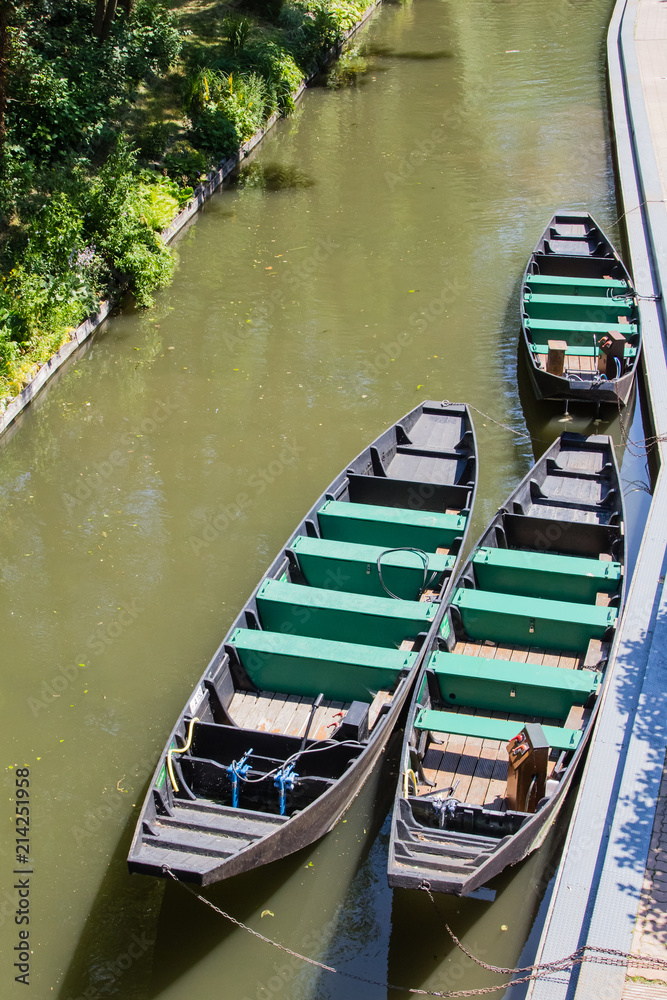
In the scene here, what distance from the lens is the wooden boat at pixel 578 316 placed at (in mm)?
15031

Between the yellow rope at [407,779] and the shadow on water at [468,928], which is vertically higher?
the yellow rope at [407,779]

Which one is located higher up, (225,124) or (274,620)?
(225,124)

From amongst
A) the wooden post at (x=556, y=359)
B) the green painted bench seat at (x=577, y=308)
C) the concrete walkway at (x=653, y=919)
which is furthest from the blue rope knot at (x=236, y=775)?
the green painted bench seat at (x=577, y=308)

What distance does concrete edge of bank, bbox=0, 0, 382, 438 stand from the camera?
16109 mm

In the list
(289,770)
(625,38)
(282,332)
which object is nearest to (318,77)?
(625,38)

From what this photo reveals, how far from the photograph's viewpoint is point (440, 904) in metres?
8.66

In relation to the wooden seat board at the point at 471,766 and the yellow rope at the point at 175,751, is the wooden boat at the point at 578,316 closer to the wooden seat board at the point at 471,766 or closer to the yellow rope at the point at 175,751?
the wooden seat board at the point at 471,766

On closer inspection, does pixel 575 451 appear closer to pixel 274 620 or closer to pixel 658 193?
pixel 274 620

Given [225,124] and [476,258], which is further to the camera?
[225,124]

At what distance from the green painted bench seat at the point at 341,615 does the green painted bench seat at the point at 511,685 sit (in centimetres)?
67

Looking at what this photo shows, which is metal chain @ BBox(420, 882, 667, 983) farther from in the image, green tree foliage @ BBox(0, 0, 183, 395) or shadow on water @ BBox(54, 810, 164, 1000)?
green tree foliage @ BBox(0, 0, 183, 395)

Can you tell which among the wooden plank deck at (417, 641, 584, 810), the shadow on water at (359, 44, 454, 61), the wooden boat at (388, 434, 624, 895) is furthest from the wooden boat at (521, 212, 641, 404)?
the shadow on water at (359, 44, 454, 61)

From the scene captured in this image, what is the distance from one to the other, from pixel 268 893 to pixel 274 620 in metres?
3.05

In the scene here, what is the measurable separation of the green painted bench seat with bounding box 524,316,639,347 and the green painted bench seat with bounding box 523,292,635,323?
44 cm
